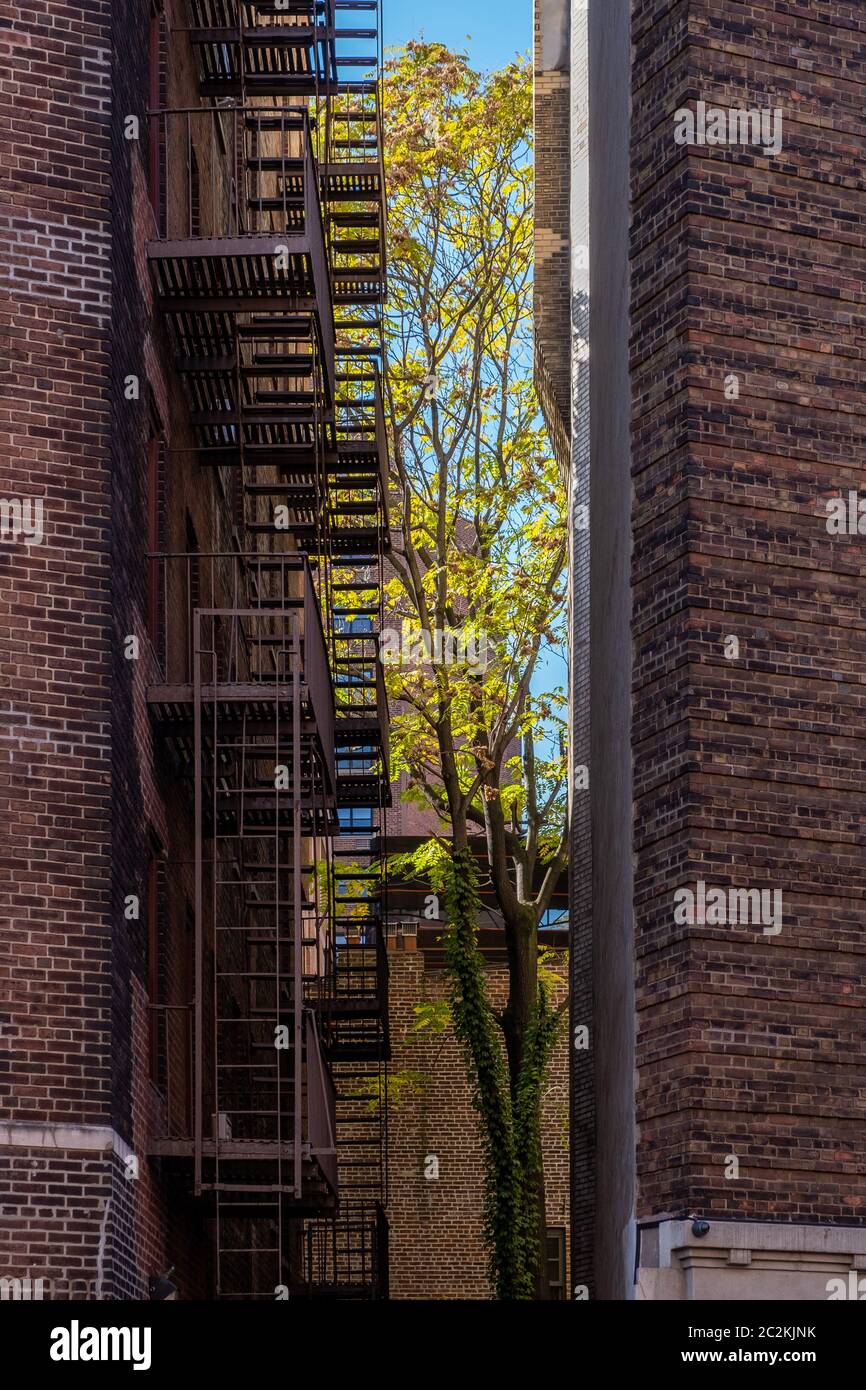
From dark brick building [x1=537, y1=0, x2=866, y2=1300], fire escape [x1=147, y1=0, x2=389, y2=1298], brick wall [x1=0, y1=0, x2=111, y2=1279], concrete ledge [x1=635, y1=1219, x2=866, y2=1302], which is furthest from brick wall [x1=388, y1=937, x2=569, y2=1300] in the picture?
brick wall [x1=0, y1=0, x2=111, y2=1279]

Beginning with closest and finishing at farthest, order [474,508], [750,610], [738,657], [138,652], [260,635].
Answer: [138,652] < [738,657] < [750,610] < [260,635] < [474,508]

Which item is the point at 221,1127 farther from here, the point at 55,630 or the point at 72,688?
the point at 55,630

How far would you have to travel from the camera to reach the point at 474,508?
31.6 m

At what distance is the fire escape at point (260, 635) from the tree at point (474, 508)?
55.7 inches

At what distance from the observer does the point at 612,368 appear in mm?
19750

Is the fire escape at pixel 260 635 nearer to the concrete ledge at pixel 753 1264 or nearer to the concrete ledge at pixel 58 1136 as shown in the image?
the concrete ledge at pixel 58 1136

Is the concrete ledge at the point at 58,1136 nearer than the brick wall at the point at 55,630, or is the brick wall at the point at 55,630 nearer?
the concrete ledge at the point at 58,1136

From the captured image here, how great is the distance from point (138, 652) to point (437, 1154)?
76.5 ft

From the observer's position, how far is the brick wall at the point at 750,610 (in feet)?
52.5

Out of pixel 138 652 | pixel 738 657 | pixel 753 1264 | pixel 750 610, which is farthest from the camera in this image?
pixel 750 610

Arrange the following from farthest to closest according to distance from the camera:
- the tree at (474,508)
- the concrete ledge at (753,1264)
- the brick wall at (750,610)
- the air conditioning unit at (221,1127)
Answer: the tree at (474,508), the brick wall at (750,610), the concrete ledge at (753,1264), the air conditioning unit at (221,1127)

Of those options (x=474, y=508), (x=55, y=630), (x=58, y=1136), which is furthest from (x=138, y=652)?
(x=474, y=508)

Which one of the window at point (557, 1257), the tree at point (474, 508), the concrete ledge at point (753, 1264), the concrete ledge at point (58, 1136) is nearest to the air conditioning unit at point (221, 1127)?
the concrete ledge at point (58, 1136)

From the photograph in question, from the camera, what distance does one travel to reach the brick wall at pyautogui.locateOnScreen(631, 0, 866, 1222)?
16016 mm
